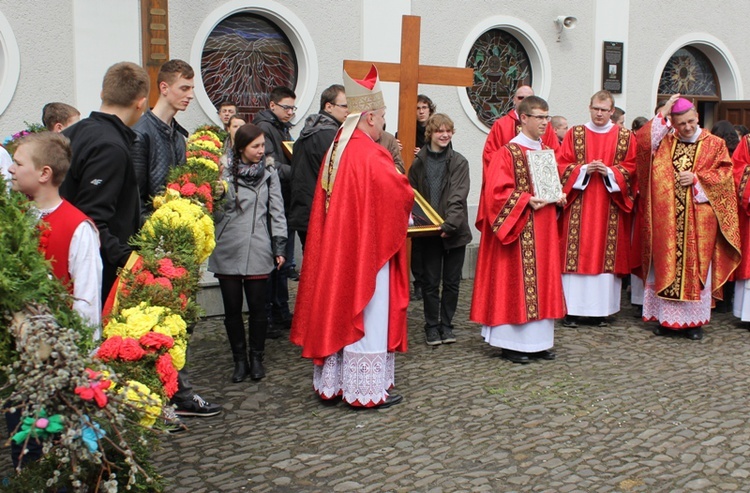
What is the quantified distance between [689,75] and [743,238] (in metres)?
6.70

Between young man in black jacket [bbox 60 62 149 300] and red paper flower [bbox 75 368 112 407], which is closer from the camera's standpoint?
red paper flower [bbox 75 368 112 407]

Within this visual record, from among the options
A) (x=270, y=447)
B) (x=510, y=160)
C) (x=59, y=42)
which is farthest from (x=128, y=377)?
(x=59, y=42)

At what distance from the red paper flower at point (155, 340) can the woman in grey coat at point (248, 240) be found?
230cm

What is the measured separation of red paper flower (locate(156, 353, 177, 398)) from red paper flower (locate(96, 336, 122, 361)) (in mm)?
178

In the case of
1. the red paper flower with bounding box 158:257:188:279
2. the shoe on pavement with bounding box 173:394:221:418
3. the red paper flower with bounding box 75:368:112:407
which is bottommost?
the shoe on pavement with bounding box 173:394:221:418

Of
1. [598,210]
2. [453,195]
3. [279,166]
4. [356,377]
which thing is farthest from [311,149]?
[598,210]

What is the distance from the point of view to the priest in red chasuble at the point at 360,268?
17.0 ft

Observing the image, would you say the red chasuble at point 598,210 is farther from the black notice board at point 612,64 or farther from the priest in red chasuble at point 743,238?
the black notice board at point 612,64

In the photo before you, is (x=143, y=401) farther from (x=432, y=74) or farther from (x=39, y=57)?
(x=39, y=57)

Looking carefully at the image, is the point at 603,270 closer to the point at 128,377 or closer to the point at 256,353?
the point at 256,353

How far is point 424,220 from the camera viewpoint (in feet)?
21.8

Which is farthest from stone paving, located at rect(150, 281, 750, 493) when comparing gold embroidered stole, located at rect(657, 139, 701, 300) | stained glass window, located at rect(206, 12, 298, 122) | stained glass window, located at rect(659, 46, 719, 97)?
stained glass window, located at rect(659, 46, 719, 97)

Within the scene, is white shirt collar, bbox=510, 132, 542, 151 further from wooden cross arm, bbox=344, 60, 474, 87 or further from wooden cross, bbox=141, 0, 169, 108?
wooden cross, bbox=141, 0, 169, 108

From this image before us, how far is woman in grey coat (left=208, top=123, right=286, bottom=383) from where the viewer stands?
18.4 feet
